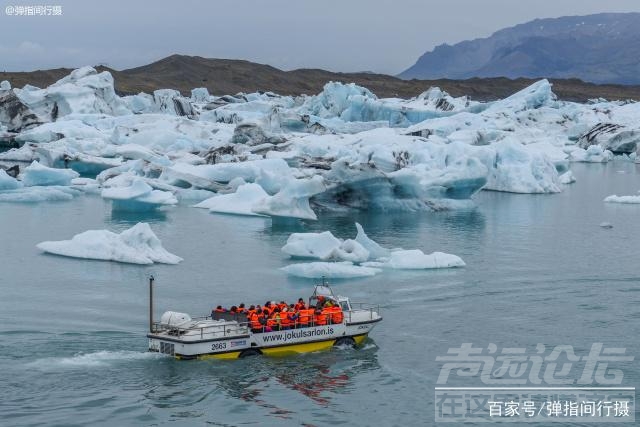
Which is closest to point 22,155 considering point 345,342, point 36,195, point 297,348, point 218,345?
point 36,195

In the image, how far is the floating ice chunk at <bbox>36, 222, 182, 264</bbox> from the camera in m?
34.1

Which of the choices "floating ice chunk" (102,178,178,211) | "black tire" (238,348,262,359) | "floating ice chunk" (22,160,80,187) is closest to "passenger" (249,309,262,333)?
"black tire" (238,348,262,359)

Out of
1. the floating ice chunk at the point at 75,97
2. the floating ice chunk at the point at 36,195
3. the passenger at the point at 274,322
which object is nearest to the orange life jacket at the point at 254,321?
the passenger at the point at 274,322

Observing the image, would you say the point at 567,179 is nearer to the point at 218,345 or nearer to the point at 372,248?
the point at 372,248

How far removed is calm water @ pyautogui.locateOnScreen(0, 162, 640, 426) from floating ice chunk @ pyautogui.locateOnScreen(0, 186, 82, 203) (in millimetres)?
1144

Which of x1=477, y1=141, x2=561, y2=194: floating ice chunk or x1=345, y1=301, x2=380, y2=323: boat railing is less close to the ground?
x1=477, y1=141, x2=561, y2=194: floating ice chunk

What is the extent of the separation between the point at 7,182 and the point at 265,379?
3260 centimetres

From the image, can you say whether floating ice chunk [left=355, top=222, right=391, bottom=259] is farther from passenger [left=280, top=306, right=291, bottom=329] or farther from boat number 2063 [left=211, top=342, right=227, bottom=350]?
boat number 2063 [left=211, top=342, right=227, bottom=350]

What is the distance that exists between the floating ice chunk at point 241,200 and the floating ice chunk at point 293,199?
240 centimetres

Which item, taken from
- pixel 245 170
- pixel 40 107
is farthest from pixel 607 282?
pixel 40 107

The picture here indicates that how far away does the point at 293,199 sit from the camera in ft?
143

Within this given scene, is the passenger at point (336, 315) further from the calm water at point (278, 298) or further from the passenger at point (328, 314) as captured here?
the calm water at point (278, 298)

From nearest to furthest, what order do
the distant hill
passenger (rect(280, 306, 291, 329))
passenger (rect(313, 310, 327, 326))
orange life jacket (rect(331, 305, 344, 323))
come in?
passenger (rect(280, 306, 291, 329))
passenger (rect(313, 310, 327, 326))
orange life jacket (rect(331, 305, 344, 323))
the distant hill

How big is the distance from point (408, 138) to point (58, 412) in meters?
43.3
